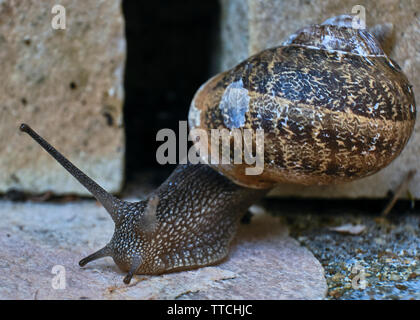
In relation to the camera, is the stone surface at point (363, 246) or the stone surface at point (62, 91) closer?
the stone surface at point (363, 246)

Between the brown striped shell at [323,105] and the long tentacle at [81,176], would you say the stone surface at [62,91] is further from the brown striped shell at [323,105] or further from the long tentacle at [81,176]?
the brown striped shell at [323,105]

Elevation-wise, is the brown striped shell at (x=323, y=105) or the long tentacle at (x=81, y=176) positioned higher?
the brown striped shell at (x=323, y=105)

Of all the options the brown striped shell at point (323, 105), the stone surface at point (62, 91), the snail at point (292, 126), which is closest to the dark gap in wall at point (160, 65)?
the stone surface at point (62, 91)

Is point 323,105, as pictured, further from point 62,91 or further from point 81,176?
point 62,91

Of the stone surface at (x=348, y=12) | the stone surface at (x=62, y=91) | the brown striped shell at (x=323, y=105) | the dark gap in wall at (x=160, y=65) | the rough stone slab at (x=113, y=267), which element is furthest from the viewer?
the dark gap in wall at (x=160, y=65)

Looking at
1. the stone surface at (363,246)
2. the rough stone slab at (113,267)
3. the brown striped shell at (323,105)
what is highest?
the brown striped shell at (323,105)
